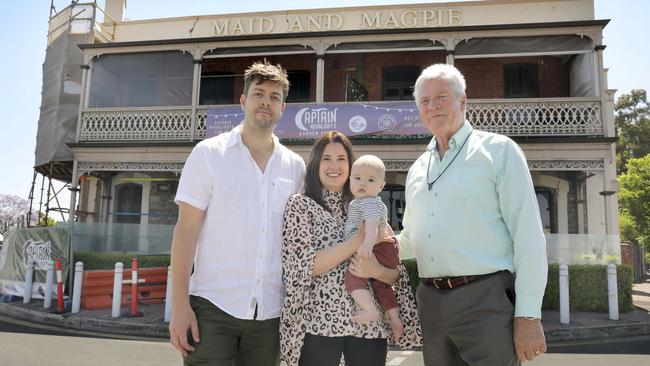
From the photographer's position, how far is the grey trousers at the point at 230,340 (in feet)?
7.77

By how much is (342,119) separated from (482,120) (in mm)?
3908

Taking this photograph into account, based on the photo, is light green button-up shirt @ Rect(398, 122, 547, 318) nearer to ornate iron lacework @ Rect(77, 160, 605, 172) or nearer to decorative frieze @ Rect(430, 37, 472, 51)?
ornate iron lacework @ Rect(77, 160, 605, 172)

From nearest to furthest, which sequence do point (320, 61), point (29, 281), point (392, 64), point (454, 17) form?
1. point (29, 281)
2. point (320, 61)
3. point (454, 17)
4. point (392, 64)

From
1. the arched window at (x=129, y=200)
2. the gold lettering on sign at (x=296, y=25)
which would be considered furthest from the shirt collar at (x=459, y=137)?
the arched window at (x=129, y=200)

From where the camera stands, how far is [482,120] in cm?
1300

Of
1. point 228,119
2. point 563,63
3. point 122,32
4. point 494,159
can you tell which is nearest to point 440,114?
point 494,159

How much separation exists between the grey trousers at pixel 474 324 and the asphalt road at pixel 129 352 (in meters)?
3.78

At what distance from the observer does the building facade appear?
12.2 metres

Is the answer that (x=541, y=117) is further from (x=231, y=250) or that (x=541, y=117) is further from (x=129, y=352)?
(x=231, y=250)

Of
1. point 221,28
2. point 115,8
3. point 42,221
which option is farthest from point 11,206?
point 221,28

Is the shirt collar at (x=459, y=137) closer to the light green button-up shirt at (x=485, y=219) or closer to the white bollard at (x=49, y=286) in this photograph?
the light green button-up shirt at (x=485, y=219)

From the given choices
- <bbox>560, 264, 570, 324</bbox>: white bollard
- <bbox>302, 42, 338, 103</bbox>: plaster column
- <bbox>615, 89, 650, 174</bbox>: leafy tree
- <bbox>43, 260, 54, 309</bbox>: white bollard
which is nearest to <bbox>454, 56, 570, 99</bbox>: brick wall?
<bbox>302, 42, 338, 103</bbox>: plaster column

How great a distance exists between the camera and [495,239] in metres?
2.39

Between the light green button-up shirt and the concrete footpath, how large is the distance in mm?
6301
